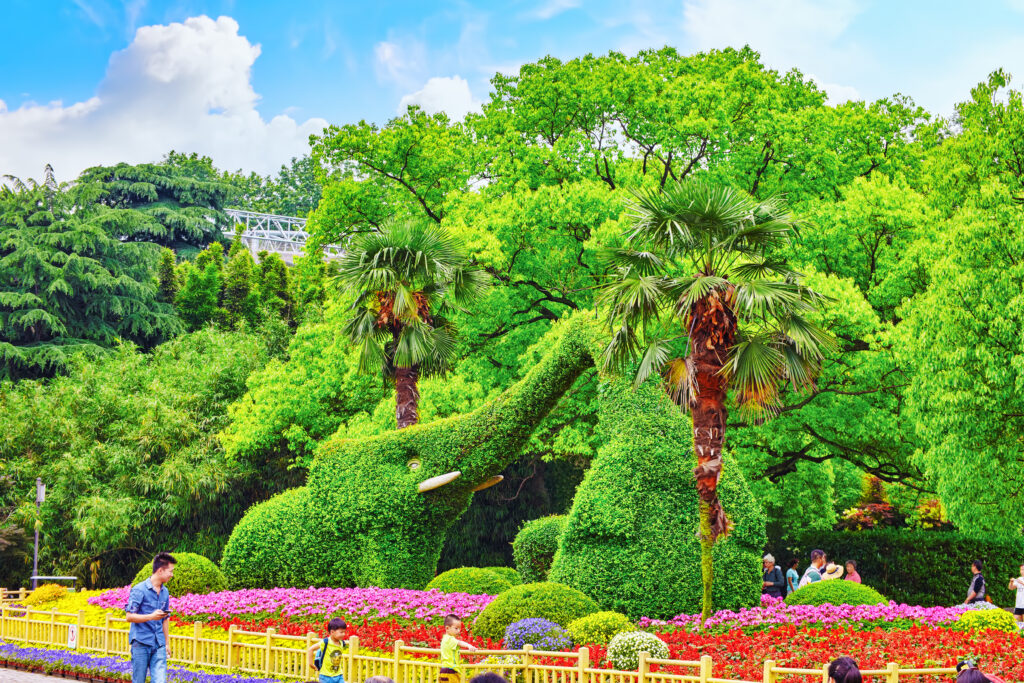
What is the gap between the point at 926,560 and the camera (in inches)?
917

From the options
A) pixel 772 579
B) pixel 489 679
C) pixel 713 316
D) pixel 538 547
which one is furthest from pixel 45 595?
pixel 489 679

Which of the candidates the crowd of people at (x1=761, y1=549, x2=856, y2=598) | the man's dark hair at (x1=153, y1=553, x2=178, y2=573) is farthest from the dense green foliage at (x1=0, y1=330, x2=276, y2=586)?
the man's dark hair at (x1=153, y1=553, x2=178, y2=573)

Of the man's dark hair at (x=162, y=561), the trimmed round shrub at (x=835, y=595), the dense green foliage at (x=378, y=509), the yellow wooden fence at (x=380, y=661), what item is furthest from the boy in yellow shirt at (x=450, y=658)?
the dense green foliage at (x=378, y=509)

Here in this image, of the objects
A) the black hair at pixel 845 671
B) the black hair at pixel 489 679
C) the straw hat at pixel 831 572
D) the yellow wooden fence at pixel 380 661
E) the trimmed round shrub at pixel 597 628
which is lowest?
the yellow wooden fence at pixel 380 661

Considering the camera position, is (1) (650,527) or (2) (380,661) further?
(1) (650,527)

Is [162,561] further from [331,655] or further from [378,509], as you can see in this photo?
[378,509]

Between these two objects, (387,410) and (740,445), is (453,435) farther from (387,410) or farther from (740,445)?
(740,445)

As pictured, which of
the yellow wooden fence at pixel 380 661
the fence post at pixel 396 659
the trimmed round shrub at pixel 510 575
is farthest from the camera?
the trimmed round shrub at pixel 510 575

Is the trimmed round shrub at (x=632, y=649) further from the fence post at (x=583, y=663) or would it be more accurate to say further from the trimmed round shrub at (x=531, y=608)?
the trimmed round shrub at (x=531, y=608)

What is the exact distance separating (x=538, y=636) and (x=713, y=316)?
541cm

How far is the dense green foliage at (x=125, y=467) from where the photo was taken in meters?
29.1

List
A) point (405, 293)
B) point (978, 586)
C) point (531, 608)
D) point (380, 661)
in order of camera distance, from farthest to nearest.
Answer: point (405, 293), point (978, 586), point (531, 608), point (380, 661)

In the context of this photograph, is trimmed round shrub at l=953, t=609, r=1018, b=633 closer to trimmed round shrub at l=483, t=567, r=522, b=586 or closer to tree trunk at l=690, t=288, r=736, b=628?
tree trunk at l=690, t=288, r=736, b=628

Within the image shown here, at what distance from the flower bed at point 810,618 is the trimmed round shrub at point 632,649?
101 inches
